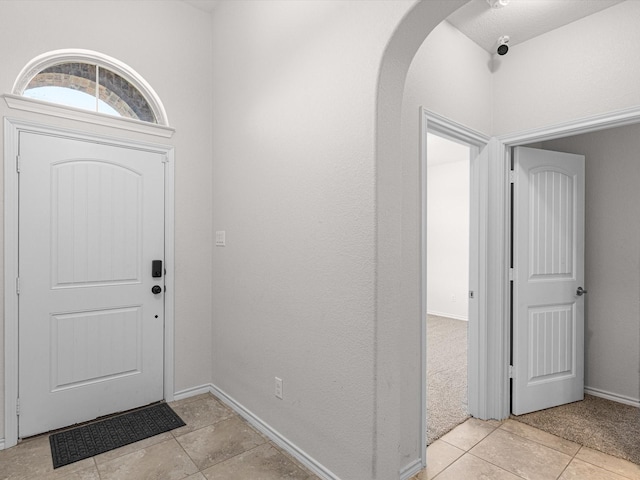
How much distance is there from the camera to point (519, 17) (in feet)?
7.91

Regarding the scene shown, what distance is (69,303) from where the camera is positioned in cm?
248

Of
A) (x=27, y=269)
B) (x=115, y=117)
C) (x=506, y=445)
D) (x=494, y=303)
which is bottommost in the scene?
(x=506, y=445)

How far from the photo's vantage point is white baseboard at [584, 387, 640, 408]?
2.99 metres

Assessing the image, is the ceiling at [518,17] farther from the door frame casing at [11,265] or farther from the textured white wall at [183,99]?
the door frame casing at [11,265]

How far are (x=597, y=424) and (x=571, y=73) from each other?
8.25 ft

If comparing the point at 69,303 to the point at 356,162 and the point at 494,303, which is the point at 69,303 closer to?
the point at 356,162

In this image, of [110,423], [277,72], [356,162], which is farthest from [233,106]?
→ [110,423]

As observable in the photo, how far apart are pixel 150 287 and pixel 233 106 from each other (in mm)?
1544

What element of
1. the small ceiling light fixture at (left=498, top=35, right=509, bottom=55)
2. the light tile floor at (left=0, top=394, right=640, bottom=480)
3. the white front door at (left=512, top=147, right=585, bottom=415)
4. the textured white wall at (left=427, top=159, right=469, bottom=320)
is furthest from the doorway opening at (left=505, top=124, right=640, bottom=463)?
the textured white wall at (left=427, top=159, right=469, bottom=320)

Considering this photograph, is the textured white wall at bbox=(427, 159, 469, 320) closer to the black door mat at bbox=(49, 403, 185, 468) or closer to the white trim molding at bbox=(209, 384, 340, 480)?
the white trim molding at bbox=(209, 384, 340, 480)

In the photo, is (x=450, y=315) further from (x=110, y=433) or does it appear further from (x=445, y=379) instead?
(x=110, y=433)

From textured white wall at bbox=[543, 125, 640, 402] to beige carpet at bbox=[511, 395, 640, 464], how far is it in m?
0.28

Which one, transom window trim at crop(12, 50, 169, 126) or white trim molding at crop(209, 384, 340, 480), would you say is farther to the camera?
transom window trim at crop(12, 50, 169, 126)

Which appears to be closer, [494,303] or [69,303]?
[69,303]
